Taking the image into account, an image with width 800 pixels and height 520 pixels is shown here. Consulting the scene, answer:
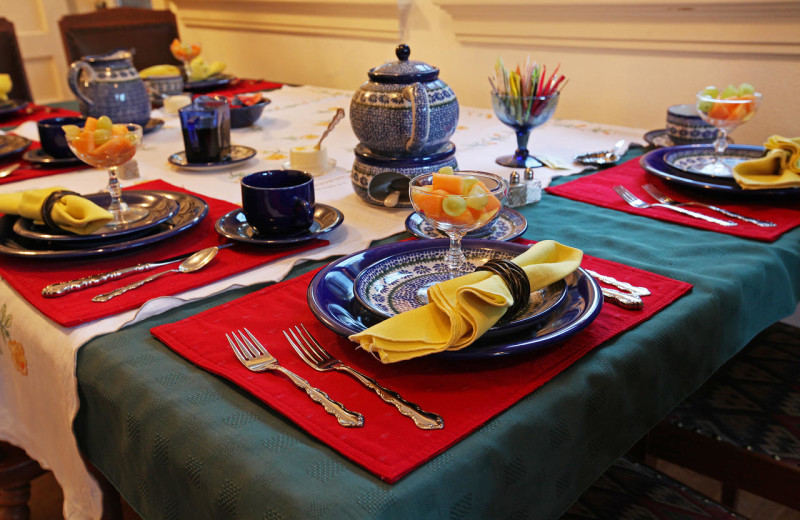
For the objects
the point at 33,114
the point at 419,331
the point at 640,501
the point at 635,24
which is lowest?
the point at 640,501

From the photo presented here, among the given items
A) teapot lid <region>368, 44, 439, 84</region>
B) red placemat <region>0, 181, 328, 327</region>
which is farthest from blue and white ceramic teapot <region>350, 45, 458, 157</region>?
red placemat <region>0, 181, 328, 327</region>

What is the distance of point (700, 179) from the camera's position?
1.01m

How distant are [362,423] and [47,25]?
3750 mm

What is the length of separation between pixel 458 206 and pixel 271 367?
231mm

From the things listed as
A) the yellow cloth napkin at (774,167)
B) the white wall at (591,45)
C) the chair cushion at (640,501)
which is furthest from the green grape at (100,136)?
the white wall at (591,45)

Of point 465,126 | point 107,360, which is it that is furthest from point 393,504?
point 465,126

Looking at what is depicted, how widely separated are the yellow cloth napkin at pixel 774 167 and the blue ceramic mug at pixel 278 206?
605 mm

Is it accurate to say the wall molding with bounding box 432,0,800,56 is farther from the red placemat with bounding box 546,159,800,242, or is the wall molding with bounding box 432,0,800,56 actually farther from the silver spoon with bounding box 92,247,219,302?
the silver spoon with bounding box 92,247,219,302

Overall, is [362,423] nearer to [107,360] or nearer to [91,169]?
[107,360]

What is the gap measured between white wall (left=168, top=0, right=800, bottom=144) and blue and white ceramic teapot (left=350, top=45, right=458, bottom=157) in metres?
0.85

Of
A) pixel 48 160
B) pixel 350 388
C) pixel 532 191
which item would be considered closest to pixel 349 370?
pixel 350 388

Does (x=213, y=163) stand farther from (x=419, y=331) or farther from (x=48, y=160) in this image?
(x=419, y=331)

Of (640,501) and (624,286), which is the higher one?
(624,286)

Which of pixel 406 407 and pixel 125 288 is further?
pixel 125 288
